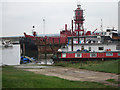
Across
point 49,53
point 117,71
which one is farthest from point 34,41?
point 117,71

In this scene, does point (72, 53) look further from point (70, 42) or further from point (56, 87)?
point (56, 87)

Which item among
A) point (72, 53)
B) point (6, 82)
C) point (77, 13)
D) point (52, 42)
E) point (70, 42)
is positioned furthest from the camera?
point (52, 42)

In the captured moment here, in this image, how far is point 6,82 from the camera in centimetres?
1153

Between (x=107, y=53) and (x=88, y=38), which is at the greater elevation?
(x=88, y=38)

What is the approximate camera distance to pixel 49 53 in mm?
58000

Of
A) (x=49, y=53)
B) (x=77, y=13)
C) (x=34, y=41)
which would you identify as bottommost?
(x=49, y=53)

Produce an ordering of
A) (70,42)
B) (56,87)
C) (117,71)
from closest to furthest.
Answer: (56,87) < (117,71) < (70,42)

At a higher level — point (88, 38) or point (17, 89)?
point (88, 38)

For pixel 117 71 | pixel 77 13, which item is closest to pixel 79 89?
pixel 117 71

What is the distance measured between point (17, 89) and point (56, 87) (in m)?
2.12

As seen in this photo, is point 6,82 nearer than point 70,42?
Yes

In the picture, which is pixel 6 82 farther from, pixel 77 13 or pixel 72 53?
pixel 77 13

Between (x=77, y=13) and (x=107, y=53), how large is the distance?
44.1ft

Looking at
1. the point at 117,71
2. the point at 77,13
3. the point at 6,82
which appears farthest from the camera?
the point at 77,13
